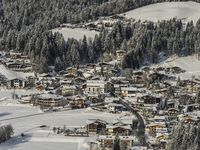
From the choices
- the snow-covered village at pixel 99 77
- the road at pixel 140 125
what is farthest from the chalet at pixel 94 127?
the road at pixel 140 125

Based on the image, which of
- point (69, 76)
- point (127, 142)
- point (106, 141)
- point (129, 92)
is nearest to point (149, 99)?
point (129, 92)

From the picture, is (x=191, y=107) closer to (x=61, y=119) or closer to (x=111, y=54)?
(x=61, y=119)

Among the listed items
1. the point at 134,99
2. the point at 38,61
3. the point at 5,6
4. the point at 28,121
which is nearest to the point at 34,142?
the point at 28,121

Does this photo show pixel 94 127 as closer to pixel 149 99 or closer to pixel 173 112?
pixel 173 112

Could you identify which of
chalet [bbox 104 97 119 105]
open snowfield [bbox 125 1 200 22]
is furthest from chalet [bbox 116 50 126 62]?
open snowfield [bbox 125 1 200 22]

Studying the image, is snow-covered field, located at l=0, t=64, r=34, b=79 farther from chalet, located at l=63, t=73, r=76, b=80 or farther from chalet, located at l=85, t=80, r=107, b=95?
chalet, located at l=85, t=80, r=107, b=95

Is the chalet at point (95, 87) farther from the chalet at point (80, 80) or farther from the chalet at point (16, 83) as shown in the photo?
the chalet at point (16, 83)
